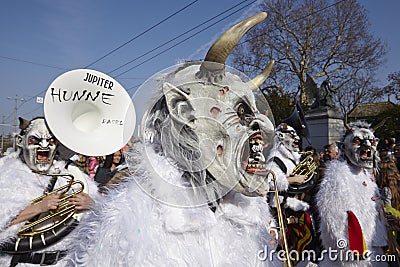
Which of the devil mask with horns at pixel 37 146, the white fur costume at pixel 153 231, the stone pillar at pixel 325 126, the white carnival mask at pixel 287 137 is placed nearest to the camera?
the white fur costume at pixel 153 231

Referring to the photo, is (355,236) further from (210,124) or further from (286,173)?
(210,124)

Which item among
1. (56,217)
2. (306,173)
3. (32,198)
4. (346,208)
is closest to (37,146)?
(32,198)

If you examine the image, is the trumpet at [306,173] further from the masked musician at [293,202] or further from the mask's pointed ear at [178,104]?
the mask's pointed ear at [178,104]

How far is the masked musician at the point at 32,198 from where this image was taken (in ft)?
7.71

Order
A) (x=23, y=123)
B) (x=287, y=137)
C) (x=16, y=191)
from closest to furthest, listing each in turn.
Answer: (x=16, y=191)
(x=23, y=123)
(x=287, y=137)

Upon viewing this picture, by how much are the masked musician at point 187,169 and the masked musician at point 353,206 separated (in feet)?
7.28

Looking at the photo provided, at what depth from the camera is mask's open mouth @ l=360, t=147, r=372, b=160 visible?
12.2 feet

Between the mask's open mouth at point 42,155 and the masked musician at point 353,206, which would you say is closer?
the mask's open mouth at point 42,155

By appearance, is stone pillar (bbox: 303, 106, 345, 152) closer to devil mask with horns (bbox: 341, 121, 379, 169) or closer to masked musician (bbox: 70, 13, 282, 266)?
devil mask with horns (bbox: 341, 121, 379, 169)

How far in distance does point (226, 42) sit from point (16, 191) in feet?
6.40

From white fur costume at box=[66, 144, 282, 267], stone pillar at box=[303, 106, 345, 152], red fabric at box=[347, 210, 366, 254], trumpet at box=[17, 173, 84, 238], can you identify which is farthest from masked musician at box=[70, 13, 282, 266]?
stone pillar at box=[303, 106, 345, 152]

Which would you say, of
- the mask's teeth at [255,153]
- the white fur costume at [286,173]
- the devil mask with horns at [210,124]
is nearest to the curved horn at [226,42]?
the devil mask with horns at [210,124]

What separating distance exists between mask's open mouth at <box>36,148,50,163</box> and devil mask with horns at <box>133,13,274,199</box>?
4.83 ft

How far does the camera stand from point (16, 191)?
8.46 ft
